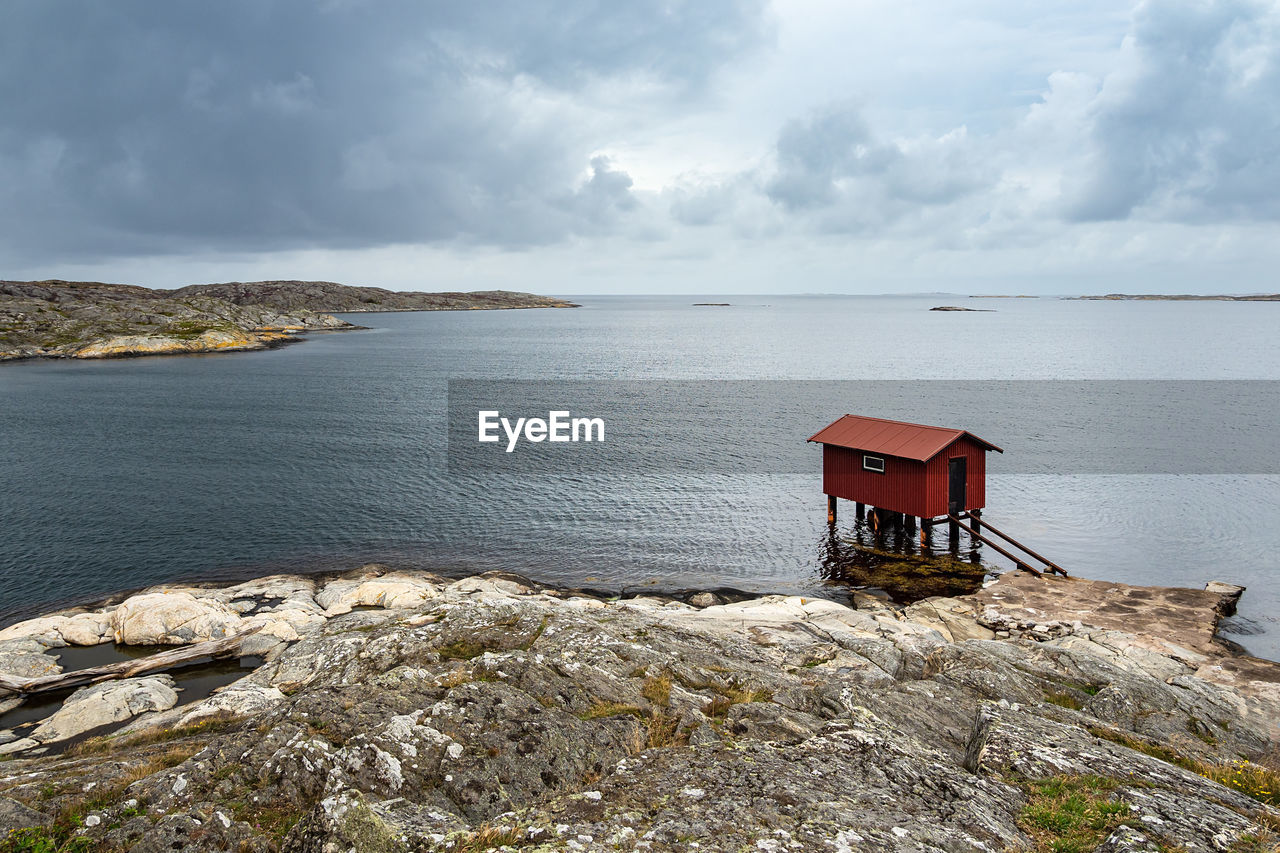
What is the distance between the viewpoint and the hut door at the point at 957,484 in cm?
3750

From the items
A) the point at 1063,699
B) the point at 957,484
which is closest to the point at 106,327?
the point at 957,484

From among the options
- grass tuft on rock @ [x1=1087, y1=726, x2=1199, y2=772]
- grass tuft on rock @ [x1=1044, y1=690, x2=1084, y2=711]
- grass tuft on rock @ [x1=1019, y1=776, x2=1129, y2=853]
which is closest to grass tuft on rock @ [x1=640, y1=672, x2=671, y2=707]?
grass tuft on rock @ [x1=1019, y1=776, x2=1129, y2=853]

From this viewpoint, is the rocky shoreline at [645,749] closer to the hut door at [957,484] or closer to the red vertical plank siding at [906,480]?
the red vertical plank siding at [906,480]

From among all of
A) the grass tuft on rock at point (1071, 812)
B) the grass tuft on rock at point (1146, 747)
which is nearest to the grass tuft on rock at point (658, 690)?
the grass tuft on rock at point (1071, 812)

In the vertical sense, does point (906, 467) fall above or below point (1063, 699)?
above

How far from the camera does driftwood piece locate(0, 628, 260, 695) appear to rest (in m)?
22.8

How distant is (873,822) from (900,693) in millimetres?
6140

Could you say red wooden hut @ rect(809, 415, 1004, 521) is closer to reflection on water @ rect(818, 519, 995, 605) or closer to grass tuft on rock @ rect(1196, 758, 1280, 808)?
reflection on water @ rect(818, 519, 995, 605)

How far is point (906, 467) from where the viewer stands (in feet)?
121

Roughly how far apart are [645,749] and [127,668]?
841 inches

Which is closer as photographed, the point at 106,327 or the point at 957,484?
the point at 957,484

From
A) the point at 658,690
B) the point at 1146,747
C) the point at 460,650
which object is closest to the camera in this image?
the point at 1146,747

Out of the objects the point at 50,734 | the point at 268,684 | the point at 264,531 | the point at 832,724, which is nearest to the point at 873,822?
the point at 832,724

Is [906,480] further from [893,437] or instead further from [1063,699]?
[1063,699]
